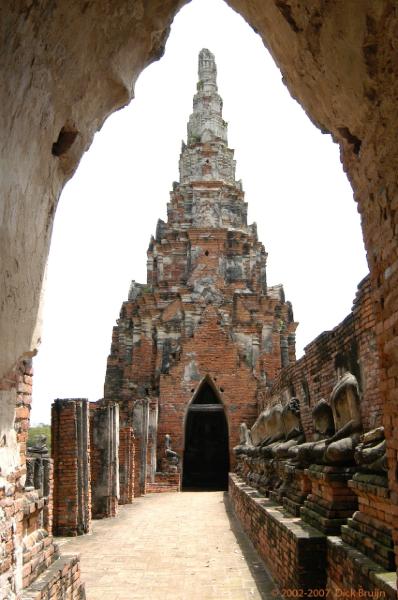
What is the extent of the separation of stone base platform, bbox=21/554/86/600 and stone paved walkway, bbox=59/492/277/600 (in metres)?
1.08

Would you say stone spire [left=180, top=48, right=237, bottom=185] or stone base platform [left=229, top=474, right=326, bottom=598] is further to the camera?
stone spire [left=180, top=48, right=237, bottom=185]

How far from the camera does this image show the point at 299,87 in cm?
382

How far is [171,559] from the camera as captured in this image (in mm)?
7992

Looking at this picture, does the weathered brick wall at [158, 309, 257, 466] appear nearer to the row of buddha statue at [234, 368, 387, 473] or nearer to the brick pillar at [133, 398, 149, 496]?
the brick pillar at [133, 398, 149, 496]

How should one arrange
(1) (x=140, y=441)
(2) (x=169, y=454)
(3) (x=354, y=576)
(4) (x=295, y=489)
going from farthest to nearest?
1. (2) (x=169, y=454)
2. (1) (x=140, y=441)
3. (4) (x=295, y=489)
4. (3) (x=354, y=576)

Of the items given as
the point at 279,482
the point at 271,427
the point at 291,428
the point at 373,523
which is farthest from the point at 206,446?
the point at 373,523

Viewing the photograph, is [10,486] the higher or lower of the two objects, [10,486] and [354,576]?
the higher

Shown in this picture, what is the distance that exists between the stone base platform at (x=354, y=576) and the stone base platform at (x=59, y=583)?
7.34ft

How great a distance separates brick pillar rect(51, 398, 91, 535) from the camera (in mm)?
10062

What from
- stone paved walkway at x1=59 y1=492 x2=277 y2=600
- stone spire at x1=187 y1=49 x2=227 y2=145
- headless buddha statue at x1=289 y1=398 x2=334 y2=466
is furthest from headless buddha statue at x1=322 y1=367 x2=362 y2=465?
stone spire at x1=187 y1=49 x2=227 y2=145

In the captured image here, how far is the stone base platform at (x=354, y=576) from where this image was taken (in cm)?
345

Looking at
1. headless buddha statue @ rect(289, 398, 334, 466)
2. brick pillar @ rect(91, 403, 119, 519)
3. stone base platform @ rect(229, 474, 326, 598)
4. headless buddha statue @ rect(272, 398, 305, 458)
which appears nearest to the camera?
stone base platform @ rect(229, 474, 326, 598)

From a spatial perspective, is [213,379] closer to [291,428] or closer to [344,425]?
[291,428]

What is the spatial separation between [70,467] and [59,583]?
18.8ft
